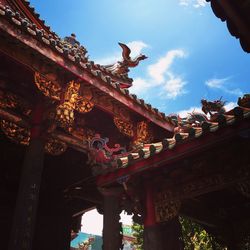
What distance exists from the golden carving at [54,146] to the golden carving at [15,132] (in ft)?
1.24

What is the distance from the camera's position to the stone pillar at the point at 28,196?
3.96m

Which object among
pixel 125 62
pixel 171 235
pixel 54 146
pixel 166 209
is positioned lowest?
pixel 171 235

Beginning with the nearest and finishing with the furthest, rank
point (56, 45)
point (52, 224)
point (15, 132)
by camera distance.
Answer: point (56, 45), point (15, 132), point (52, 224)

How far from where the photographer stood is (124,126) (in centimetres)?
648

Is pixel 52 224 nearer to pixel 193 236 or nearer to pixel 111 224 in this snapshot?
pixel 111 224

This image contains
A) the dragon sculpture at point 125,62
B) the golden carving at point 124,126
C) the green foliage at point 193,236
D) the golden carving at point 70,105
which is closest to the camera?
the golden carving at point 70,105

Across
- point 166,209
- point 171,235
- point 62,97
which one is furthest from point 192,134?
point 62,97

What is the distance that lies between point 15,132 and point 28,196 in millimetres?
1520

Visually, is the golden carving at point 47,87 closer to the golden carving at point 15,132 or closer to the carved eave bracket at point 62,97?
the carved eave bracket at point 62,97

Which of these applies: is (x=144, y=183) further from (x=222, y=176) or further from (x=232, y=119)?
(x=232, y=119)

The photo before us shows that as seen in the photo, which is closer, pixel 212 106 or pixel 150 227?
pixel 150 227

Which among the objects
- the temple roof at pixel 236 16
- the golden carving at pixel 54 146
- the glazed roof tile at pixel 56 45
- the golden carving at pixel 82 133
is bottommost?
the golden carving at pixel 54 146

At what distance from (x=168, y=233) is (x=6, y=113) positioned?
356 cm

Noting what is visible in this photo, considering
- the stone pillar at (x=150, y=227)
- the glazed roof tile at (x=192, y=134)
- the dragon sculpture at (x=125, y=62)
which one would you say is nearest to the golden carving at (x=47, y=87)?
the glazed roof tile at (x=192, y=134)
